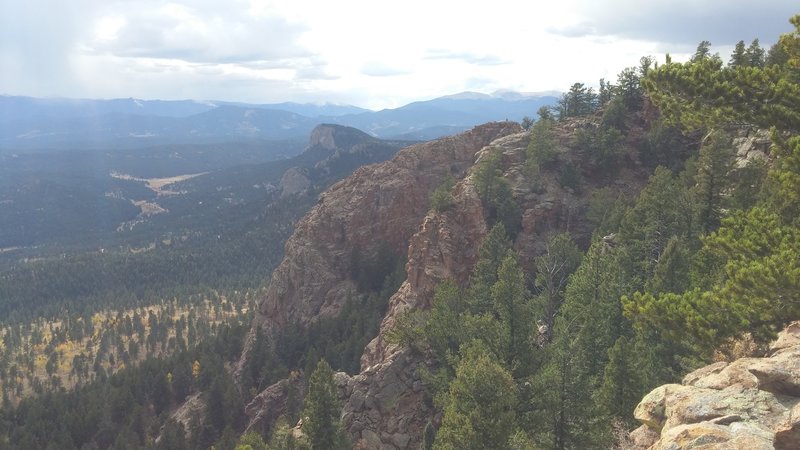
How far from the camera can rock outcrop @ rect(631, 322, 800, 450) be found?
Answer: 14484 millimetres

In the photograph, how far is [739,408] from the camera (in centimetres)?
1634

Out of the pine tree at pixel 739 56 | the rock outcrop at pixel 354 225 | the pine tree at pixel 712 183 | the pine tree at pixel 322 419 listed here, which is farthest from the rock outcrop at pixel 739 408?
the rock outcrop at pixel 354 225

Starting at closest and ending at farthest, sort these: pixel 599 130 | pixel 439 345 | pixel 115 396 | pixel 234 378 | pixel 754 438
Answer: pixel 754 438
pixel 439 345
pixel 599 130
pixel 234 378
pixel 115 396

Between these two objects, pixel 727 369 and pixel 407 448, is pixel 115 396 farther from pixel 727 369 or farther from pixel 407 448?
pixel 727 369

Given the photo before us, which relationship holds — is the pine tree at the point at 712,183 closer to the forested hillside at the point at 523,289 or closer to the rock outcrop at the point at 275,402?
the forested hillside at the point at 523,289

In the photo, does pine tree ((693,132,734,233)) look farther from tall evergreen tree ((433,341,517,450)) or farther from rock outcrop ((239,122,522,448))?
rock outcrop ((239,122,522,448))

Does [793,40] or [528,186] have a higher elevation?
[793,40]

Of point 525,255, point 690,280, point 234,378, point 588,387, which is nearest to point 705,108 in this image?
point 588,387

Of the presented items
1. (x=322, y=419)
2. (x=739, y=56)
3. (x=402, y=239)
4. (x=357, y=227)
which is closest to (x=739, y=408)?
(x=322, y=419)

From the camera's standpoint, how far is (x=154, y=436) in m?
105

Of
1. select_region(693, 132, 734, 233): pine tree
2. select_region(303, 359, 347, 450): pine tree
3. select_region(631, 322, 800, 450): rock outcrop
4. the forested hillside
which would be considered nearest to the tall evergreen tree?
the forested hillside

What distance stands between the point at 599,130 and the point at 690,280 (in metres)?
47.3

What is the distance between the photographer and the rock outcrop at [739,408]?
47.5ft

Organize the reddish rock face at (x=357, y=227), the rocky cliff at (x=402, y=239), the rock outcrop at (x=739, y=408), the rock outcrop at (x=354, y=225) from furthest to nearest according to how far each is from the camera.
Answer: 1. the reddish rock face at (x=357, y=227)
2. the rock outcrop at (x=354, y=225)
3. the rocky cliff at (x=402, y=239)
4. the rock outcrop at (x=739, y=408)
